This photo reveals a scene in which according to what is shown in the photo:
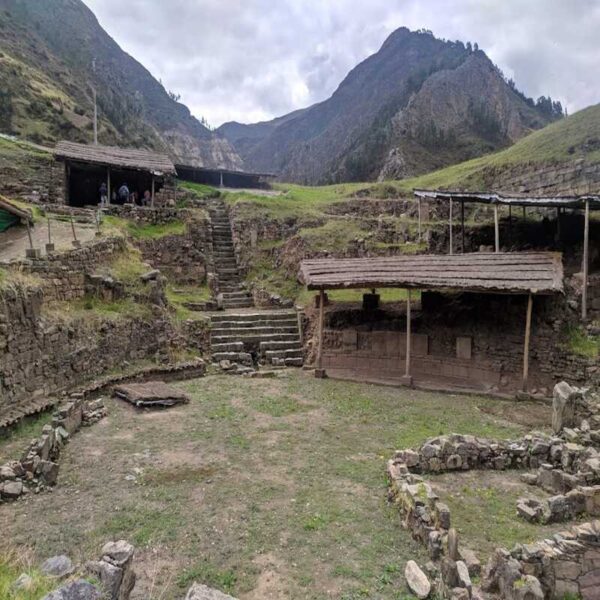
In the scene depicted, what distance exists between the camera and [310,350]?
17125 millimetres

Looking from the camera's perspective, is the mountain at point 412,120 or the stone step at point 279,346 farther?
the mountain at point 412,120

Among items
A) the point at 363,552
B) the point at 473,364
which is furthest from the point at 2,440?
the point at 473,364

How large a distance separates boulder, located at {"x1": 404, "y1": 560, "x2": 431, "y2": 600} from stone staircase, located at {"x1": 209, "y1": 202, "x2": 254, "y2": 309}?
15.9 m

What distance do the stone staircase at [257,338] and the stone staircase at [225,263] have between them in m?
2.37

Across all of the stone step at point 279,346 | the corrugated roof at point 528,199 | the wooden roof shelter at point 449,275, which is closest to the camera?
the wooden roof shelter at point 449,275

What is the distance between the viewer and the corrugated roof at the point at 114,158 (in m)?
23.8

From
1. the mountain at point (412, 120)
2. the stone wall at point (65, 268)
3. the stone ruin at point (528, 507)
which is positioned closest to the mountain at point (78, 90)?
the mountain at point (412, 120)

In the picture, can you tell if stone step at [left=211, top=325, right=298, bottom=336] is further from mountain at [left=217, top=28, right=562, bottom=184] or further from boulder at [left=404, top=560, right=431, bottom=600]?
mountain at [left=217, top=28, right=562, bottom=184]

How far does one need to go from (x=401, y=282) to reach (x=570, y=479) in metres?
8.21

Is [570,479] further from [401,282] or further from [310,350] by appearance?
[310,350]

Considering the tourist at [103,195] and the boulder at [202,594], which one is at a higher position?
the tourist at [103,195]

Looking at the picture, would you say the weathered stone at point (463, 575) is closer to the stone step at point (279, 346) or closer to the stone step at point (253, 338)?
the stone step at point (279, 346)

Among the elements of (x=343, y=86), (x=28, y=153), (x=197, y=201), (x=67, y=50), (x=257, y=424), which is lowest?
(x=257, y=424)

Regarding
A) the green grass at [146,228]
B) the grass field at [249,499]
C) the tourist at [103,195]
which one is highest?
the tourist at [103,195]
